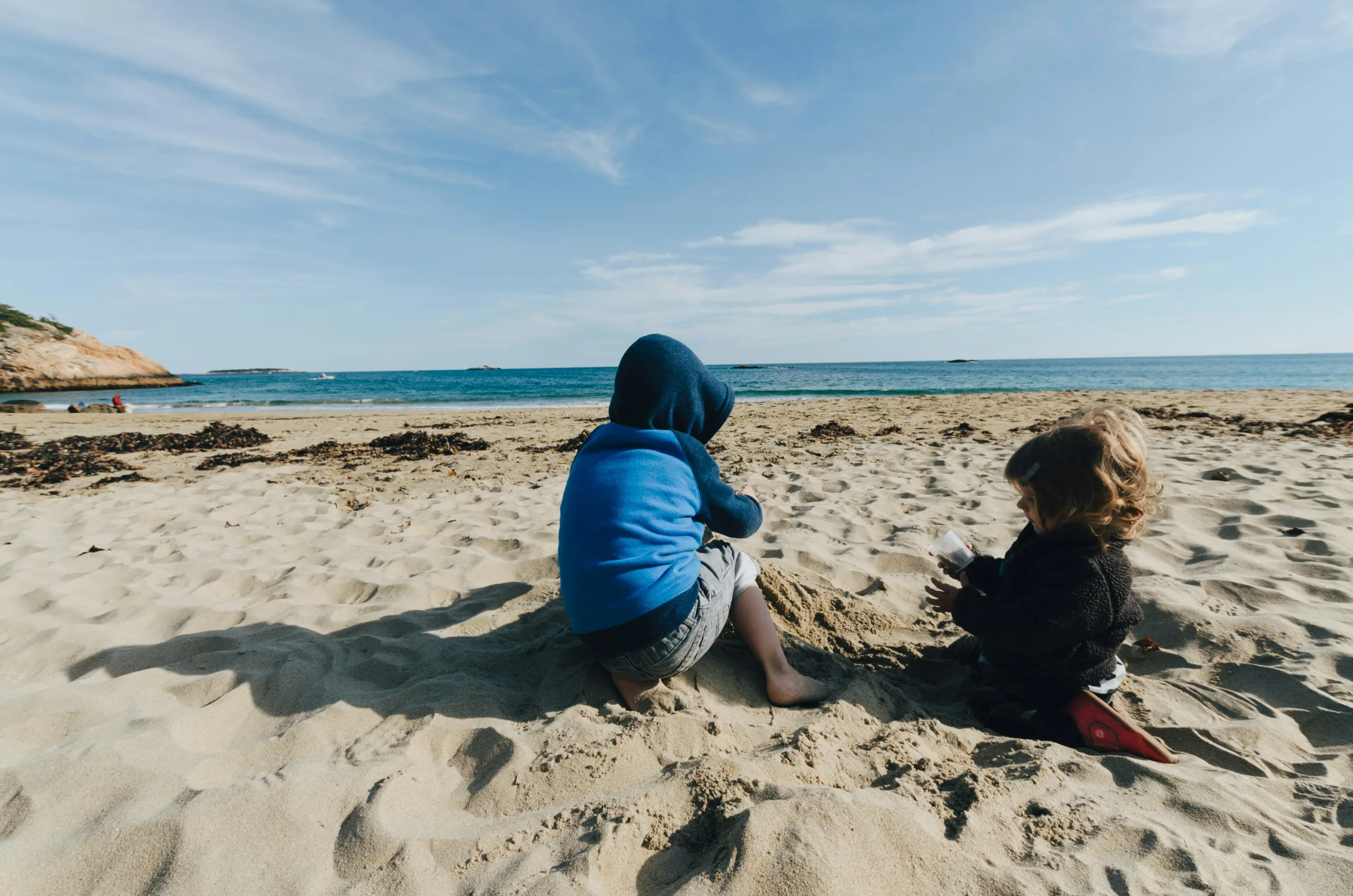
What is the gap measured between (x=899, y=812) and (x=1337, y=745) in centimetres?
168

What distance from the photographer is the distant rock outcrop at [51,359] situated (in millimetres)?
29172

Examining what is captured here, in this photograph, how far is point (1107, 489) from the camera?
2.16 metres

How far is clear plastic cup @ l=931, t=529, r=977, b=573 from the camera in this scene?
2.58 meters

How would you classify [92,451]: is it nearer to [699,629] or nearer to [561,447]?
[561,447]

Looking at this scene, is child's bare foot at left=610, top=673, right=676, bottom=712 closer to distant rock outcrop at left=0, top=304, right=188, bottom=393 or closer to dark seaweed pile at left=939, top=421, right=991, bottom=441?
dark seaweed pile at left=939, top=421, right=991, bottom=441

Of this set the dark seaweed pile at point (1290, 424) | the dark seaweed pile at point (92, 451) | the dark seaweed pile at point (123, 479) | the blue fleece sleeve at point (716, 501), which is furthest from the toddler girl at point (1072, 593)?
the dark seaweed pile at point (92, 451)

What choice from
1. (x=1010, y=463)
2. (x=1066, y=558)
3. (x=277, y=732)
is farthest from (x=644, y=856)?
(x=1010, y=463)

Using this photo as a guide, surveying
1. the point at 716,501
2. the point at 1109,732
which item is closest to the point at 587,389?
the point at 716,501

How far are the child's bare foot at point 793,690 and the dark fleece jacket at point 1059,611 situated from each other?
1.95ft

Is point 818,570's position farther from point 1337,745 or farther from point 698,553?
point 1337,745

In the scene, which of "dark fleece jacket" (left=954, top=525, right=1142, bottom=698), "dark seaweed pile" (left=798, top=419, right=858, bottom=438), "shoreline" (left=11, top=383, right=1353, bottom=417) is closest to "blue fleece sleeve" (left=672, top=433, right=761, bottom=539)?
"dark fleece jacket" (left=954, top=525, right=1142, bottom=698)

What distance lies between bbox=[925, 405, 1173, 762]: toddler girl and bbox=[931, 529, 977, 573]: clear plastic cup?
210mm

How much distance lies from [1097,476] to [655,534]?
4.96 feet

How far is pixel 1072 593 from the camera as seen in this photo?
85.0 inches
